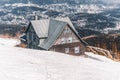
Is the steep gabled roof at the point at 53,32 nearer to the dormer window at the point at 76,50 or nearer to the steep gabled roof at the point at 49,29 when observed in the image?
the steep gabled roof at the point at 49,29

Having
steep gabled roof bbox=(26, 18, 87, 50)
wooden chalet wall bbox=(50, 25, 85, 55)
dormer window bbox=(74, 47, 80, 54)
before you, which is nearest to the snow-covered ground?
steep gabled roof bbox=(26, 18, 87, 50)

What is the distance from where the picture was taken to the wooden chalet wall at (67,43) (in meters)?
47.3

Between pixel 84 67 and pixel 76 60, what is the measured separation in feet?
6.68

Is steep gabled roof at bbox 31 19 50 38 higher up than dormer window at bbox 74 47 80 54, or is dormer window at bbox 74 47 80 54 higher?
steep gabled roof at bbox 31 19 50 38

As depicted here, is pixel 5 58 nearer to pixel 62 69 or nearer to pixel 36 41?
pixel 62 69

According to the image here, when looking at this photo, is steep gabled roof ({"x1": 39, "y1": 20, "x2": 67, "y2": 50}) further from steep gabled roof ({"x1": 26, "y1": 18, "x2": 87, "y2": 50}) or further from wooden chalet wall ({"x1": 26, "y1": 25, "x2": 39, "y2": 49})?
wooden chalet wall ({"x1": 26, "y1": 25, "x2": 39, "y2": 49})

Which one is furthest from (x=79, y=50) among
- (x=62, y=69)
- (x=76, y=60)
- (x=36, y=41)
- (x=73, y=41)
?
(x=62, y=69)

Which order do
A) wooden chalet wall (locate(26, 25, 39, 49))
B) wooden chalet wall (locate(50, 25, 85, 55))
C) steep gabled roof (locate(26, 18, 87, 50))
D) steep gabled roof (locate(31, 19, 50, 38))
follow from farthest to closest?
wooden chalet wall (locate(26, 25, 39, 49)) < steep gabled roof (locate(31, 19, 50, 38)) < wooden chalet wall (locate(50, 25, 85, 55)) < steep gabled roof (locate(26, 18, 87, 50))

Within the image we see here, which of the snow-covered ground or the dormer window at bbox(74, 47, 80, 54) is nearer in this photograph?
the snow-covered ground

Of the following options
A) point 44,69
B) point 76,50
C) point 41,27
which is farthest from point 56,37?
point 44,69

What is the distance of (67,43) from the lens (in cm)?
4847

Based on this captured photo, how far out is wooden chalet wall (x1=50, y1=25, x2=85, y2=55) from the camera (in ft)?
155

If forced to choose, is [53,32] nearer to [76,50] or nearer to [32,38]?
[76,50]

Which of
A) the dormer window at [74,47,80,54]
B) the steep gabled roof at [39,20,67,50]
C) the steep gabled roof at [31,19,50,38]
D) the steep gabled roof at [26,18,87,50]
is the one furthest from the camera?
the dormer window at [74,47,80,54]
